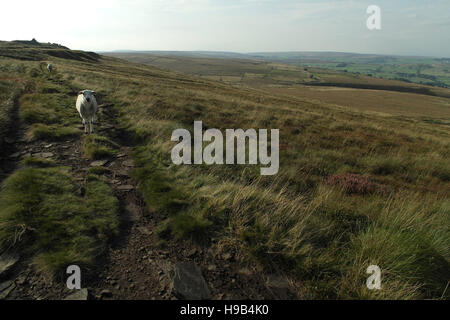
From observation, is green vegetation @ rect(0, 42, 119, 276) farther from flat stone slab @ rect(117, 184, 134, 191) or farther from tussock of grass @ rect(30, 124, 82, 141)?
tussock of grass @ rect(30, 124, 82, 141)

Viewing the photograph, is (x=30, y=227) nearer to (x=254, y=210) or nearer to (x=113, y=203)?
(x=113, y=203)

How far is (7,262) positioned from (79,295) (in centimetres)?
135

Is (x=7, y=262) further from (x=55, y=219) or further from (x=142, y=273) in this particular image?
(x=142, y=273)

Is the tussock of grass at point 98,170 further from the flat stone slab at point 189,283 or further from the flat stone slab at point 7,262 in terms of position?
the flat stone slab at point 189,283

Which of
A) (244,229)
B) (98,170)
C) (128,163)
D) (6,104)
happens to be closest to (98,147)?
(128,163)

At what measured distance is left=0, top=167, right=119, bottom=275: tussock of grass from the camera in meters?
3.67

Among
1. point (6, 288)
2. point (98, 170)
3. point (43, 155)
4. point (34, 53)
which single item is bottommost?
point (6, 288)

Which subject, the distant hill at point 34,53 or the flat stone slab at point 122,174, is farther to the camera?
the distant hill at point 34,53

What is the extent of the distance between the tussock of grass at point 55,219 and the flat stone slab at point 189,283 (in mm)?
1382

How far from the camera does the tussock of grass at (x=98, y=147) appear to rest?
306 inches

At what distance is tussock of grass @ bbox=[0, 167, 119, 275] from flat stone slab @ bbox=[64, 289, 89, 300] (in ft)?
1.48

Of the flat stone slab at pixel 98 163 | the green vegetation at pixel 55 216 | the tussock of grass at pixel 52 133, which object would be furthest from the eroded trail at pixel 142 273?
the tussock of grass at pixel 52 133

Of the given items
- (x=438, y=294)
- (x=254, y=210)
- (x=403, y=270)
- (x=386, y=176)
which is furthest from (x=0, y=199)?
(x=386, y=176)

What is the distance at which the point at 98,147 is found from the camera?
321 inches
